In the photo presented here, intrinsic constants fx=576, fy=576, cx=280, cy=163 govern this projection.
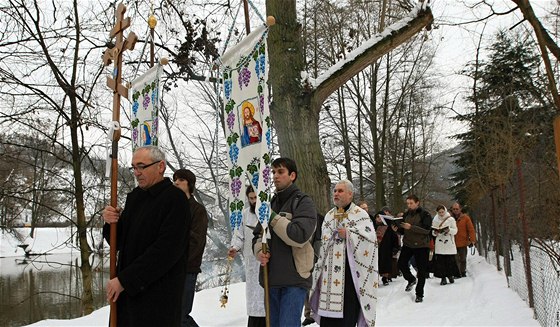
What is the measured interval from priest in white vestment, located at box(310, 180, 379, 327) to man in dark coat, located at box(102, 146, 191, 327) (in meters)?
2.10

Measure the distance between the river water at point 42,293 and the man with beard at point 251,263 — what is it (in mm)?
7048

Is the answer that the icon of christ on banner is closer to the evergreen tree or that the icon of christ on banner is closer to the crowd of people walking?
the crowd of people walking

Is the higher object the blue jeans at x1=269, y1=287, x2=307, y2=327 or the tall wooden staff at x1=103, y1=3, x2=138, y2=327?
the tall wooden staff at x1=103, y1=3, x2=138, y2=327

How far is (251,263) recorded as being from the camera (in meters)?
5.89

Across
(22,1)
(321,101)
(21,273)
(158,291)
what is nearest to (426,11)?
(321,101)

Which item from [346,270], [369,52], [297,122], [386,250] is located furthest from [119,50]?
[386,250]

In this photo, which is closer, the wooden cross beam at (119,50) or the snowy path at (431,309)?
the wooden cross beam at (119,50)

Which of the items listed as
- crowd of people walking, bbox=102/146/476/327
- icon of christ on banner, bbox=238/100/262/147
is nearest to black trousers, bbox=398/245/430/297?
crowd of people walking, bbox=102/146/476/327

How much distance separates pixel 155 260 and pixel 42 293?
1070 cm

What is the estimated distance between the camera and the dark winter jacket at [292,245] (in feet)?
15.2

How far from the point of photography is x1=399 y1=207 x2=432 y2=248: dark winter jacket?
1049 centimetres

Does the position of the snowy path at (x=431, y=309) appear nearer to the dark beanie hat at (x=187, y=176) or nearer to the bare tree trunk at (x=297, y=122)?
the bare tree trunk at (x=297, y=122)

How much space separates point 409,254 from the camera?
11.1m

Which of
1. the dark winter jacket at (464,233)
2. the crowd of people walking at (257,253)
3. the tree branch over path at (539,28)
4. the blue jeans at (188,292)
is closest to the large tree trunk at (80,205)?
the crowd of people walking at (257,253)
